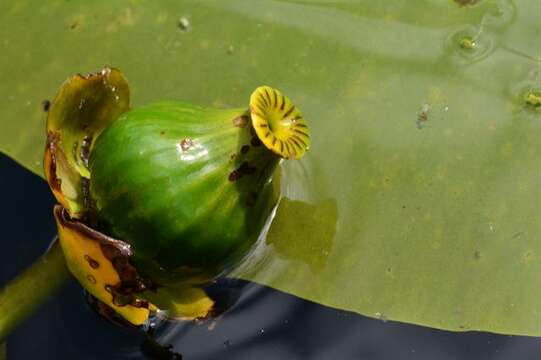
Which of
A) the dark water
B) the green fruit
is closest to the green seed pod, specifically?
the green fruit

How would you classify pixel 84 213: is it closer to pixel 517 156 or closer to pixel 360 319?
pixel 360 319

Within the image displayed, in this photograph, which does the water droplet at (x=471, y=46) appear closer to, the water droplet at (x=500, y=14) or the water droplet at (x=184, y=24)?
the water droplet at (x=500, y=14)

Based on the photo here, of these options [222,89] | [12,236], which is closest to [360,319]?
[222,89]

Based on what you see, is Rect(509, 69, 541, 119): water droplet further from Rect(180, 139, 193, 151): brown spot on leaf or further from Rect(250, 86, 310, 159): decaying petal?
Rect(180, 139, 193, 151): brown spot on leaf

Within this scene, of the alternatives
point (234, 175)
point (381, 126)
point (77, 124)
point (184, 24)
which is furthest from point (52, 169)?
point (381, 126)

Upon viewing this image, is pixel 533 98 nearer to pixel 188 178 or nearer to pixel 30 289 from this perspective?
pixel 188 178

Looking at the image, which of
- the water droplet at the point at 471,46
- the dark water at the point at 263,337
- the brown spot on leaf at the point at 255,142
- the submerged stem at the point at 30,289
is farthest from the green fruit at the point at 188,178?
the water droplet at the point at 471,46
